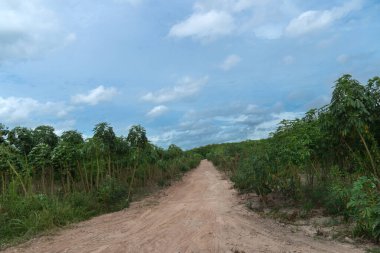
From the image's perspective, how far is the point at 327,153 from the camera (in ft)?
35.5

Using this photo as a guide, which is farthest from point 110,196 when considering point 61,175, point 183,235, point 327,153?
point 327,153

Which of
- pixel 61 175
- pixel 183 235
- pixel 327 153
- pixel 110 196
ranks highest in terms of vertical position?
pixel 61 175

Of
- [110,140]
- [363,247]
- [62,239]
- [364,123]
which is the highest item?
[110,140]

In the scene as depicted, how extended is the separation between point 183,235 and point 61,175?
7.84m

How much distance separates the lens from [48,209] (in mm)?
10422

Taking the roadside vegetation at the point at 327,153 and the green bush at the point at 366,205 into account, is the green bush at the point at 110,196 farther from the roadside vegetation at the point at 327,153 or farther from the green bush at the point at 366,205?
the green bush at the point at 366,205

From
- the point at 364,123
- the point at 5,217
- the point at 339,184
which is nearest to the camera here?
the point at 339,184

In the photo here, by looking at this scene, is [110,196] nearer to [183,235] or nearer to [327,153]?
[183,235]

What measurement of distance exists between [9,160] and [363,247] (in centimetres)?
1005

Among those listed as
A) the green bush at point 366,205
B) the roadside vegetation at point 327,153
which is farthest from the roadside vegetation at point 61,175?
the green bush at point 366,205

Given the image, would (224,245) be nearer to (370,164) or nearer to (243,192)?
(370,164)

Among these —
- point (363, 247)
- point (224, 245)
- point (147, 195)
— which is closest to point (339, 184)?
point (363, 247)

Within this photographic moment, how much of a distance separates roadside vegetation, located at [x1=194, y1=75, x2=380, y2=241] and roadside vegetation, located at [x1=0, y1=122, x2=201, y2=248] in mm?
4726

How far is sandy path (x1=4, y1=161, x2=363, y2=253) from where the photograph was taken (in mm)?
7023
